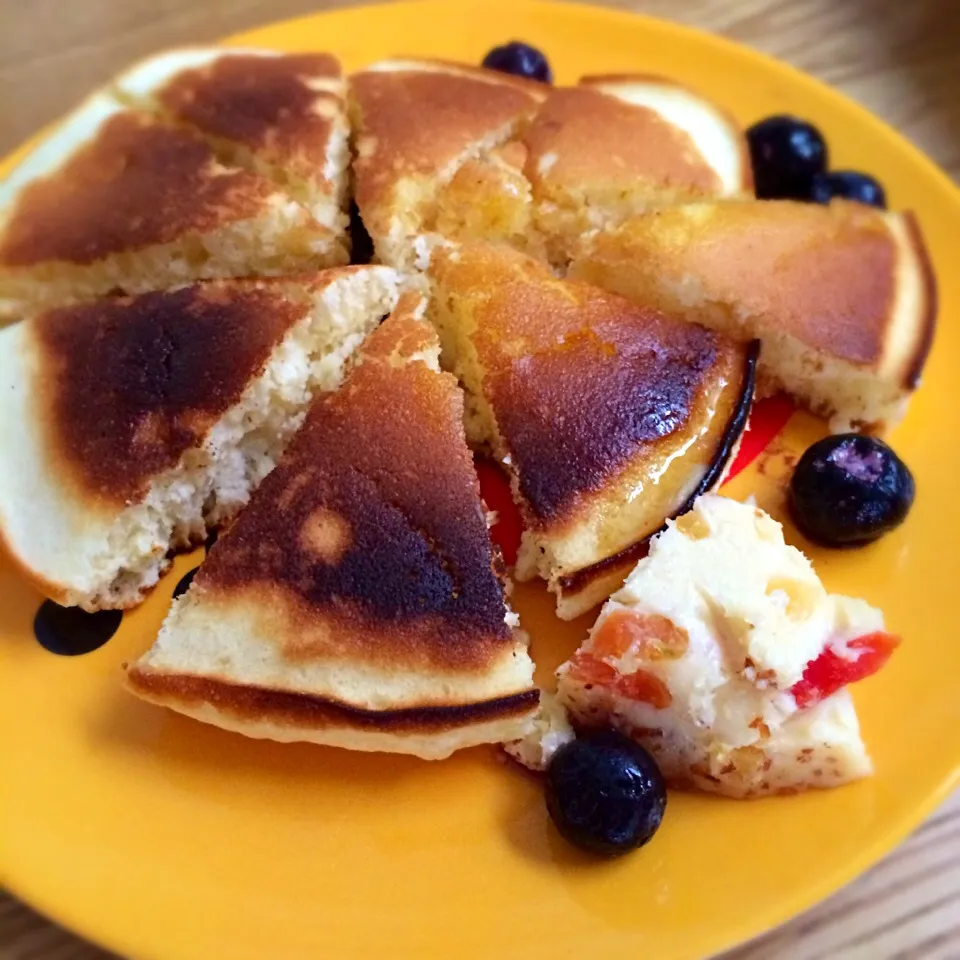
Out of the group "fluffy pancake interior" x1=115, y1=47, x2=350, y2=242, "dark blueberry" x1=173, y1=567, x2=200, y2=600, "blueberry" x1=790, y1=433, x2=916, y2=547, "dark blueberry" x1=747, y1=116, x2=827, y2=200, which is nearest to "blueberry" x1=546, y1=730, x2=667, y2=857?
"blueberry" x1=790, y1=433, x2=916, y2=547

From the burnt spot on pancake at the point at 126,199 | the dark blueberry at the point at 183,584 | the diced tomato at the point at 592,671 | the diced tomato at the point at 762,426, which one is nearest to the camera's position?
the diced tomato at the point at 592,671

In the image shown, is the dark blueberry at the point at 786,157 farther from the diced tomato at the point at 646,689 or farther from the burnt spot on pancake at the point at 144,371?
the diced tomato at the point at 646,689

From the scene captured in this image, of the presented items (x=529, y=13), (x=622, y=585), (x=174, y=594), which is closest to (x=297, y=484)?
(x=174, y=594)

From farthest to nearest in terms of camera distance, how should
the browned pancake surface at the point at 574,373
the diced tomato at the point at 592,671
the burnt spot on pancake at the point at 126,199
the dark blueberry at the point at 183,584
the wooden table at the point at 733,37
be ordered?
1. the wooden table at the point at 733,37
2. the burnt spot on pancake at the point at 126,199
3. the dark blueberry at the point at 183,584
4. the browned pancake surface at the point at 574,373
5. the diced tomato at the point at 592,671

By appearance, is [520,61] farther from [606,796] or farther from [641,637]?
[606,796]

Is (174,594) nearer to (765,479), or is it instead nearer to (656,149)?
(765,479)

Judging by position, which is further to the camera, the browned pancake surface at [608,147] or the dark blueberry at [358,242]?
the dark blueberry at [358,242]

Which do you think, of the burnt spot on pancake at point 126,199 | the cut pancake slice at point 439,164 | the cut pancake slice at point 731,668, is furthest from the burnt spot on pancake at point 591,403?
the burnt spot on pancake at point 126,199
